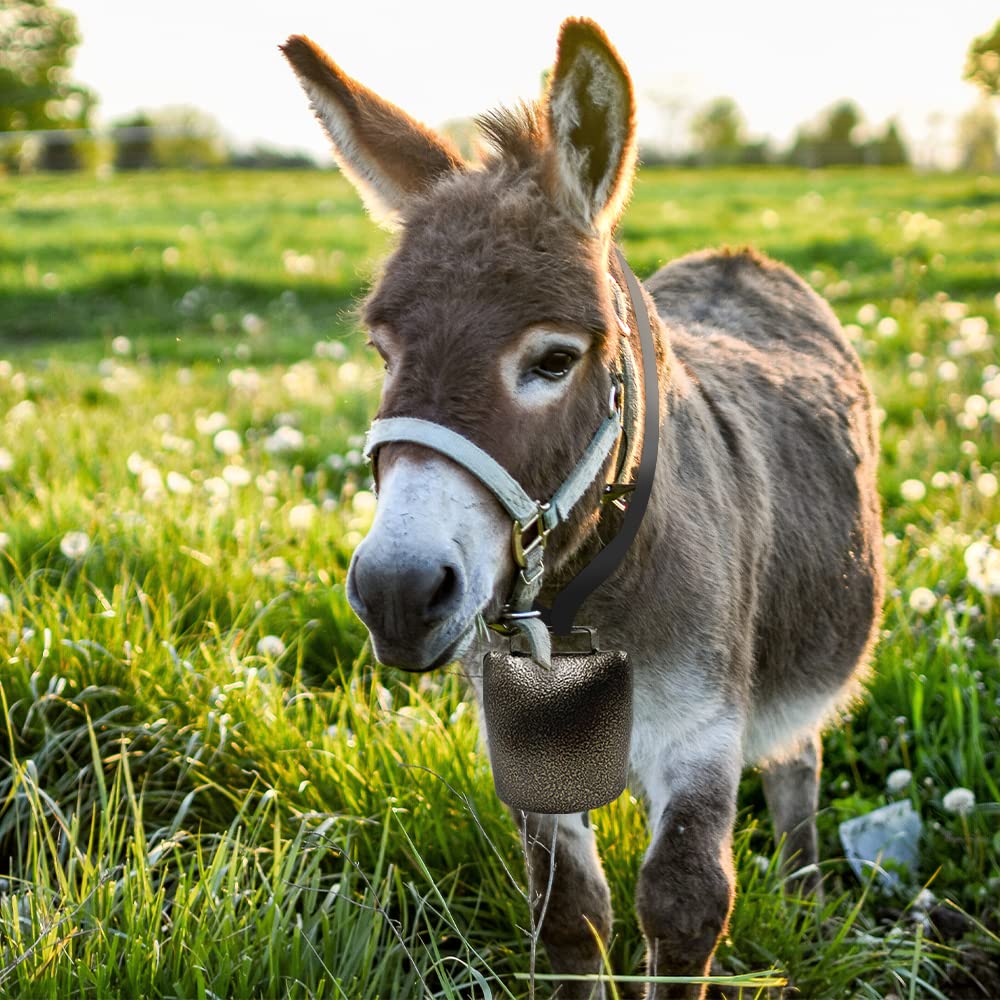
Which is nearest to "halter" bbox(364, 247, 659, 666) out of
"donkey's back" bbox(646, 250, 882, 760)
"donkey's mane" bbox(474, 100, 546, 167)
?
"donkey's mane" bbox(474, 100, 546, 167)

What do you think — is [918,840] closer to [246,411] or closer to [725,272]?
[725,272]

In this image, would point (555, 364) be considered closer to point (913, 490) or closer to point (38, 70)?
point (913, 490)

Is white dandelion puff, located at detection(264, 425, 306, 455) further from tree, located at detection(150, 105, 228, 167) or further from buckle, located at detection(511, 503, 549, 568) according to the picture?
tree, located at detection(150, 105, 228, 167)

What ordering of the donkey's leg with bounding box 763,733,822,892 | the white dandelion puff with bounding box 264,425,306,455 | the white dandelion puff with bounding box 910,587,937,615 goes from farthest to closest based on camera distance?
the white dandelion puff with bounding box 264,425,306,455
the white dandelion puff with bounding box 910,587,937,615
the donkey's leg with bounding box 763,733,822,892

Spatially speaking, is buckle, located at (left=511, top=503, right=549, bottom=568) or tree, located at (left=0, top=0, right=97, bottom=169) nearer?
buckle, located at (left=511, top=503, right=549, bottom=568)

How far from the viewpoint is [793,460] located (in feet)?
10.3

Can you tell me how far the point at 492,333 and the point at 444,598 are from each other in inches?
19.3

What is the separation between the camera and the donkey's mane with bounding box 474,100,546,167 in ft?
7.32

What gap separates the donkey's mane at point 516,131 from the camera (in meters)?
2.23

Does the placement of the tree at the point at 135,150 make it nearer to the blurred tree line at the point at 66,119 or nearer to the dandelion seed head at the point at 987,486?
the blurred tree line at the point at 66,119

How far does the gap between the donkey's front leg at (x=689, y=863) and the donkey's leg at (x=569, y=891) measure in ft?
0.79

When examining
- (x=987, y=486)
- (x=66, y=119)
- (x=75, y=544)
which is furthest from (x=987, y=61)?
(x=66, y=119)

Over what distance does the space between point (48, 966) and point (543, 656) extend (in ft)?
3.83

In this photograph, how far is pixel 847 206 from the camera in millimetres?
17234
